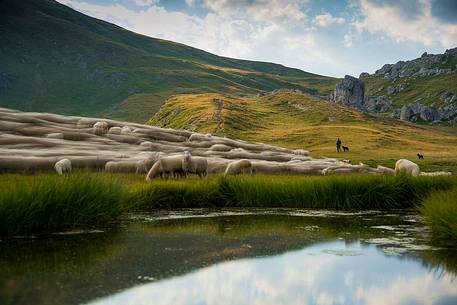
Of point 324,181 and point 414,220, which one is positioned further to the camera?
point 324,181

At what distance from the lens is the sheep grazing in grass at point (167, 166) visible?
2403cm

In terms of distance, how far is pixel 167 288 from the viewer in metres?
7.05

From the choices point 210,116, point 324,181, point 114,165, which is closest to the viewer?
point 324,181

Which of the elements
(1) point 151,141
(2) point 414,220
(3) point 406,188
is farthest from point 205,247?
(1) point 151,141

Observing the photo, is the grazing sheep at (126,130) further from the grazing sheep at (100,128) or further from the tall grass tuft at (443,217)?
the tall grass tuft at (443,217)

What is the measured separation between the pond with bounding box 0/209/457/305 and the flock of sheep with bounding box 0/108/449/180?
→ 1199 cm

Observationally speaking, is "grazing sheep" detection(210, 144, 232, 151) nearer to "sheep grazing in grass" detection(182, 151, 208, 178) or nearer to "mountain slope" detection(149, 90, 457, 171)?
"sheep grazing in grass" detection(182, 151, 208, 178)

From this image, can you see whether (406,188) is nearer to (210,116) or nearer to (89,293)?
(89,293)

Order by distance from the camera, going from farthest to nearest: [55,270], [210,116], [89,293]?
[210,116] → [55,270] → [89,293]

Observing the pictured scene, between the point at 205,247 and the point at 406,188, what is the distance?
1166 cm

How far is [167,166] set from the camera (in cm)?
2470

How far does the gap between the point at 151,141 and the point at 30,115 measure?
338 inches

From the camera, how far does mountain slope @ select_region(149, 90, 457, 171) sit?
256 feet

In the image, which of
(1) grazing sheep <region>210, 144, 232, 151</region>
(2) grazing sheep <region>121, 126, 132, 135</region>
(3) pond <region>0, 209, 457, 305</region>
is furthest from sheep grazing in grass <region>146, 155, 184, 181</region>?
(1) grazing sheep <region>210, 144, 232, 151</region>
